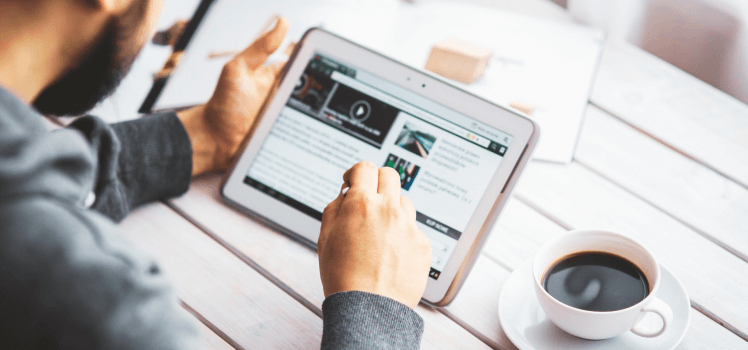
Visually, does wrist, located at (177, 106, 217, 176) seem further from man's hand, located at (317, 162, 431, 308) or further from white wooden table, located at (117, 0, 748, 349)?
man's hand, located at (317, 162, 431, 308)

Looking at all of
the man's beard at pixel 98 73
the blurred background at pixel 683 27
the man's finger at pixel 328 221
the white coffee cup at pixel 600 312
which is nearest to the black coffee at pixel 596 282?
the white coffee cup at pixel 600 312

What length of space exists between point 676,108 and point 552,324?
1.51ft

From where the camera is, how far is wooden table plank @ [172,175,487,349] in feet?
1.67

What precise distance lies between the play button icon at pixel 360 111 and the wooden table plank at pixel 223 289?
0.22m

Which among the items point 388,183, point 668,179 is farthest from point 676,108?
point 388,183

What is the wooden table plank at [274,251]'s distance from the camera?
0.51 meters

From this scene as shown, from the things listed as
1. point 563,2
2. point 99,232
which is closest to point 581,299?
point 99,232

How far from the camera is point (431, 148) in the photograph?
566mm

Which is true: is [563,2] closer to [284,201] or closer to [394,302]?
[284,201]

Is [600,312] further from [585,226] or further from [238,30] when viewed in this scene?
[238,30]

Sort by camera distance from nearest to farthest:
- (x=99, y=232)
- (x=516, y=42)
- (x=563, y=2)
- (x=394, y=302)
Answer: (x=99, y=232) < (x=394, y=302) < (x=516, y=42) < (x=563, y=2)

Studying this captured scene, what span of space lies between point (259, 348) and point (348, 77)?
329 mm

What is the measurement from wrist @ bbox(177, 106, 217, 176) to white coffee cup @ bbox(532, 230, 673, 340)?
44cm

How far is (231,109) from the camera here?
0.69 metres
